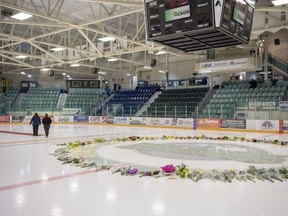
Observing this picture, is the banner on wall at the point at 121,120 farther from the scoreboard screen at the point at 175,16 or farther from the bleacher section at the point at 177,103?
the scoreboard screen at the point at 175,16

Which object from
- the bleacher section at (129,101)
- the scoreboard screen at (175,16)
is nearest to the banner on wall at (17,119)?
the bleacher section at (129,101)

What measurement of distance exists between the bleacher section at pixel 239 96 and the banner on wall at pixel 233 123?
0.85 meters

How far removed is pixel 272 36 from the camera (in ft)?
93.7

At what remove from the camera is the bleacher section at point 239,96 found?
22.1 metres

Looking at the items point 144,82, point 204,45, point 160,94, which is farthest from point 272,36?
point 204,45

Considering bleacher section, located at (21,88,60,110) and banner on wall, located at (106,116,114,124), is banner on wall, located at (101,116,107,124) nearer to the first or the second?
banner on wall, located at (106,116,114,124)

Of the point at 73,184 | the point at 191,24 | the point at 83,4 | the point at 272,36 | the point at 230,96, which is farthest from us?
the point at 272,36

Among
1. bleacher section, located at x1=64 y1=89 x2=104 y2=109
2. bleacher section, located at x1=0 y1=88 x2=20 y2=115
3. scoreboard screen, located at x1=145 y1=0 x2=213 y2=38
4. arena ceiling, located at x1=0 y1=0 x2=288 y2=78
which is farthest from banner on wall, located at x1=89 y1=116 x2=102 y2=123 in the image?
scoreboard screen, located at x1=145 y1=0 x2=213 y2=38

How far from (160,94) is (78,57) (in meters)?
9.90

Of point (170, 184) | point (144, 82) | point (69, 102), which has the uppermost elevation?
point (144, 82)

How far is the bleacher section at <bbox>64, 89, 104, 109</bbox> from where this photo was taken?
35.1m

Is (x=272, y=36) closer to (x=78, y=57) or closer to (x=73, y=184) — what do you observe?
(x=78, y=57)

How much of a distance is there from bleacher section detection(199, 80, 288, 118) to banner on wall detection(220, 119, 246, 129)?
0.85 metres

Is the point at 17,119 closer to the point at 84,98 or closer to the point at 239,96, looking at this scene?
the point at 84,98
